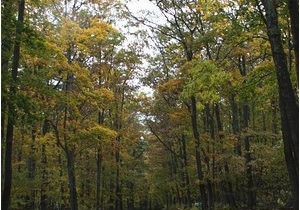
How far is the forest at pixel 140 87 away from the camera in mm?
11875

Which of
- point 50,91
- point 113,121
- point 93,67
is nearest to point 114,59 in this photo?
point 93,67

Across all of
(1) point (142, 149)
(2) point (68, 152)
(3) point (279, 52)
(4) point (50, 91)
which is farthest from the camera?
(1) point (142, 149)

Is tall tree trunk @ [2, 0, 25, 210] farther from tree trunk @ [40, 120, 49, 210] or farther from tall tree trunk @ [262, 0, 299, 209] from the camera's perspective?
tree trunk @ [40, 120, 49, 210]

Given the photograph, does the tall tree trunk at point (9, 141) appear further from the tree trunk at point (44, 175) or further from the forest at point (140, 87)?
the tree trunk at point (44, 175)

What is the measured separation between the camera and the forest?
1188 centimetres

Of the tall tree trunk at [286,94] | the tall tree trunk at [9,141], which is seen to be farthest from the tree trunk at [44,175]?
the tall tree trunk at [286,94]

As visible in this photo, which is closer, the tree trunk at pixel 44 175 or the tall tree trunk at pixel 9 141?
the tall tree trunk at pixel 9 141

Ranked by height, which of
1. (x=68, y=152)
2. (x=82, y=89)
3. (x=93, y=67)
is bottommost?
(x=68, y=152)

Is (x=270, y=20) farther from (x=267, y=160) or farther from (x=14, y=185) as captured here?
(x=14, y=185)

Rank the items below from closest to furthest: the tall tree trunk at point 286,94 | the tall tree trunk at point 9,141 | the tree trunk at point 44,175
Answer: the tall tree trunk at point 286,94, the tall tree trunk at point 9,141, the tree trunk at point 44,175

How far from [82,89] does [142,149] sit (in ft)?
103

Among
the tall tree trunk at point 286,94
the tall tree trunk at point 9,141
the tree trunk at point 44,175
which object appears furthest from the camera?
the tree trunk at point 44,175

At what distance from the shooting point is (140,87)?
33312 millimetres

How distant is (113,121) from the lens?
34969 millimetres
